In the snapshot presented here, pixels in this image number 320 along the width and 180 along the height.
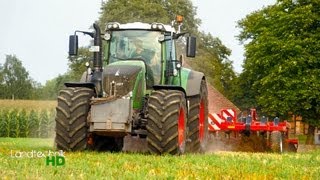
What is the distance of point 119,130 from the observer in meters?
13.7

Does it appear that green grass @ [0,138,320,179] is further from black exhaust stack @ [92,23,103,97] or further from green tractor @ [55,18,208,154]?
black exhaust stack @ [92,23,103,97]

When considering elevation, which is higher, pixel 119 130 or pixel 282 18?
pixel 282 18

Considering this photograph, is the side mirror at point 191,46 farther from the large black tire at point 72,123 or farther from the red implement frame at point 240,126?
the red implement frame at point 240,126

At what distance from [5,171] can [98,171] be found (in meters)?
1.22

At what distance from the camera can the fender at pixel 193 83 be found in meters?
16.4

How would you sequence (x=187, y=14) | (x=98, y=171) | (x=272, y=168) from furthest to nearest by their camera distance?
(x=187, y=14) → (x=272, y=168) → (x=98, y=171)

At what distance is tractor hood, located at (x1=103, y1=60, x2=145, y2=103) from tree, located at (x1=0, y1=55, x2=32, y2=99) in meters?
52.5

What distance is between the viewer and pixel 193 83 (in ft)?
54.5

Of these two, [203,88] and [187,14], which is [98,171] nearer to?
[203,88]

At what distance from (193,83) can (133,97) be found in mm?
2681

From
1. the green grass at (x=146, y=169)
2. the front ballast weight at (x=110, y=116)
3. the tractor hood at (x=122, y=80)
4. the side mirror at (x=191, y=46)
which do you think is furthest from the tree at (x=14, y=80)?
the green grass at (x=146, y=169)

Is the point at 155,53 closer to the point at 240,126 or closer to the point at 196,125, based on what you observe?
the point at 196,125

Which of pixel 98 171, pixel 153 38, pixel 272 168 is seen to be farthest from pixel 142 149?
pixel 98 171

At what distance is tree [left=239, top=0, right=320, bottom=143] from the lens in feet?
153
